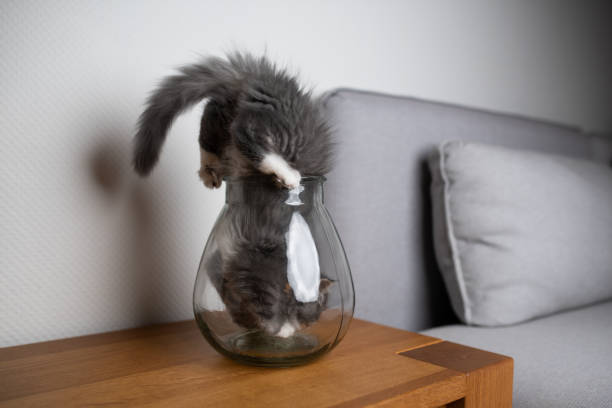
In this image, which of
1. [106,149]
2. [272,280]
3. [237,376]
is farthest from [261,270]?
[106,149]

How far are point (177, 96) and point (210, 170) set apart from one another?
0.10 metres

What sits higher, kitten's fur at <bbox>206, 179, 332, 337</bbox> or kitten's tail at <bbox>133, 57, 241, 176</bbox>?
kitten's tail at <bbox>133, 57, 241, 176</bbox>

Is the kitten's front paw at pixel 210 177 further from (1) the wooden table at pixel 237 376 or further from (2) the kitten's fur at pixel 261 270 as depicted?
(1) the wooden table at pixel 237 376

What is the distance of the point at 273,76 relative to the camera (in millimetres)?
580

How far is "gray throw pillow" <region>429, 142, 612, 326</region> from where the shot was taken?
3.18 feet

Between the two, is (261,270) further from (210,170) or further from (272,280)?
(210,170)

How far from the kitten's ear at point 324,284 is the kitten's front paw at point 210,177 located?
192 millimetres

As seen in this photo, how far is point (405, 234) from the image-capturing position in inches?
41.8

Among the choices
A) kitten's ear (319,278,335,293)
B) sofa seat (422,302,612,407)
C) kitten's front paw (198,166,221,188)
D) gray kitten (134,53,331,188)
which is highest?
gray kitten (134,53,331,188)

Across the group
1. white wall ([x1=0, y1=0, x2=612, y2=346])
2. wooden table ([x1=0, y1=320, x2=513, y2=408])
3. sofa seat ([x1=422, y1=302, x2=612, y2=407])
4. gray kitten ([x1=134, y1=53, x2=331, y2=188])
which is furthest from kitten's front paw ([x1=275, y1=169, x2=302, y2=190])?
sofa seat ([x1=422, y1=302, x2=612, y2=407])

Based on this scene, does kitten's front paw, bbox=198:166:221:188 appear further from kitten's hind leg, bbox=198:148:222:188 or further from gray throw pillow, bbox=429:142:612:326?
gray throw pillow, bbox=429:142:612:326

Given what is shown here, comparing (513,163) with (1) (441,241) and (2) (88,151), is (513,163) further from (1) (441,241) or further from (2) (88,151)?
(2) (88,151)

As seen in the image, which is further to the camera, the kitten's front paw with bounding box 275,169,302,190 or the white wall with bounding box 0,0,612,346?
the white wall with bounding box 0,0,612,346

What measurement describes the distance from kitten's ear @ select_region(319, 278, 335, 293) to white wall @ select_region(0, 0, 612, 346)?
37cm
